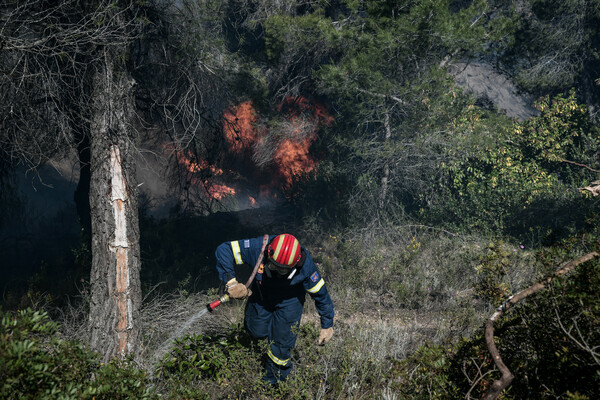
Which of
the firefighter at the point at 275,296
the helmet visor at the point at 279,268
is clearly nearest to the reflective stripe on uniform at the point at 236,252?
the firefighter at the point at 275,296

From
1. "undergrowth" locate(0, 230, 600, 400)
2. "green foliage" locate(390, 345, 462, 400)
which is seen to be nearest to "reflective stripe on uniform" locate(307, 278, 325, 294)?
"undergrowth" locate(0, 230, 600, 400)

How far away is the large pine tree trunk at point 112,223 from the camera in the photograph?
4.23m

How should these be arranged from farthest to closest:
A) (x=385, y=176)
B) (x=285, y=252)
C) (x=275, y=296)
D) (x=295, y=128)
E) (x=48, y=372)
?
(x=295, y=128) < (x=385, y=176) < (x=275, y=296) < (x=285, y=252) < (x=48, y=372)

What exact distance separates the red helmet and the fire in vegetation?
431cm

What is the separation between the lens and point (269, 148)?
37.1 ft

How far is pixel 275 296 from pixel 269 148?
747 cm

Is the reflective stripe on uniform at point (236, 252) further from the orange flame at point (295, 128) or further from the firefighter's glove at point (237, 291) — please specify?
the orange flame at point (295, 128)

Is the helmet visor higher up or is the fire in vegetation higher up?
the helmet visor

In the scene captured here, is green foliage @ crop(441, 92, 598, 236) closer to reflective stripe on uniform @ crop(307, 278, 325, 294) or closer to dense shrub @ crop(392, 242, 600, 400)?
reflective stripe on uniform @ crop(307, 278, 325, 294)

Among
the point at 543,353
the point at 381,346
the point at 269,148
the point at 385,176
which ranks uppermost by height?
the point at 543,353

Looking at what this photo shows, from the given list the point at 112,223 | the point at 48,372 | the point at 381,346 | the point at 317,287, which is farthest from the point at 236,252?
the point at 48,372

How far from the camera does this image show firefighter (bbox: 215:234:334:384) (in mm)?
4105

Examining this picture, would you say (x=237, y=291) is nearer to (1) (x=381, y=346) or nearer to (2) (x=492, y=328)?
(1) (x=381, y=346)

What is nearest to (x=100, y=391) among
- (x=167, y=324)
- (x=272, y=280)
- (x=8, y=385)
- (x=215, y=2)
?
(x=8, y=385)
